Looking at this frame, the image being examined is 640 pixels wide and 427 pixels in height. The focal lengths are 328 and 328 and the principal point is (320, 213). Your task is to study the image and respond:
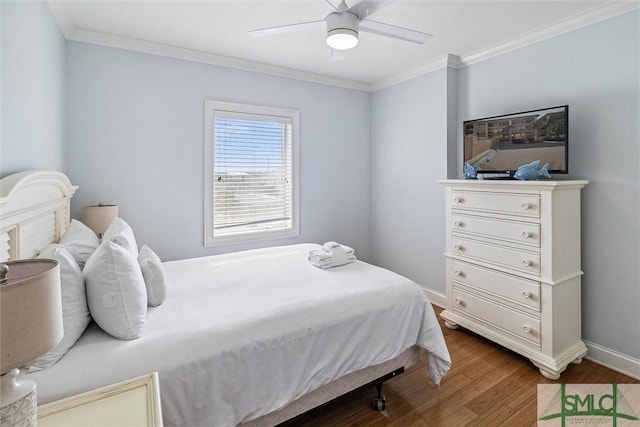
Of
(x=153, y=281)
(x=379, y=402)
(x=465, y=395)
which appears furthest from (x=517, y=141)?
(x=153, y=281)

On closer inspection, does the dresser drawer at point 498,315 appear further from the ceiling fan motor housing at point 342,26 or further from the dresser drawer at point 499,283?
the ceiling fan motor housing at point 342,26

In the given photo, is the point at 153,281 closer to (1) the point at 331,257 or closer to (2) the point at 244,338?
(2) the point at 244,338

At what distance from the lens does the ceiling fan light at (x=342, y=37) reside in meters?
2.03

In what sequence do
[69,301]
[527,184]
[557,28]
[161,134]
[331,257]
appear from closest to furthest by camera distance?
[69,301] < [527,184] < [331,257] < [557,28] < [161,134]

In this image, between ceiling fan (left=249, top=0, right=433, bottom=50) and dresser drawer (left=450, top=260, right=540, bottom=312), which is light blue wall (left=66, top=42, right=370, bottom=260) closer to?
ceiling fan (left=249, top=0, right=433, bottom=50)

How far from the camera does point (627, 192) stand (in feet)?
7.68

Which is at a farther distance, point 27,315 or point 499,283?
point 499,283

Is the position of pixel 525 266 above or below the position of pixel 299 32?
below

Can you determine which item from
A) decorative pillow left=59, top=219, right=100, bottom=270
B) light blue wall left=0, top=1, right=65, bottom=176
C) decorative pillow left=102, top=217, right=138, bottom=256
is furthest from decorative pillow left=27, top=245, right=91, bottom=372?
light blue wall left=0, top=1, right=65, bottom=176

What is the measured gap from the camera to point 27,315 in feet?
2.36

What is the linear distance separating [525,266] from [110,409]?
2.64 m

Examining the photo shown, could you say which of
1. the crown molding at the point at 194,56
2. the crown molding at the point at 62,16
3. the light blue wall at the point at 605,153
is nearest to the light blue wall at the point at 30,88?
the crown molding at the point at 62,16

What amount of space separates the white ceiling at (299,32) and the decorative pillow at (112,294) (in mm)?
1878

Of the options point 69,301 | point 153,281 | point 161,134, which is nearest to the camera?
point 69,301
